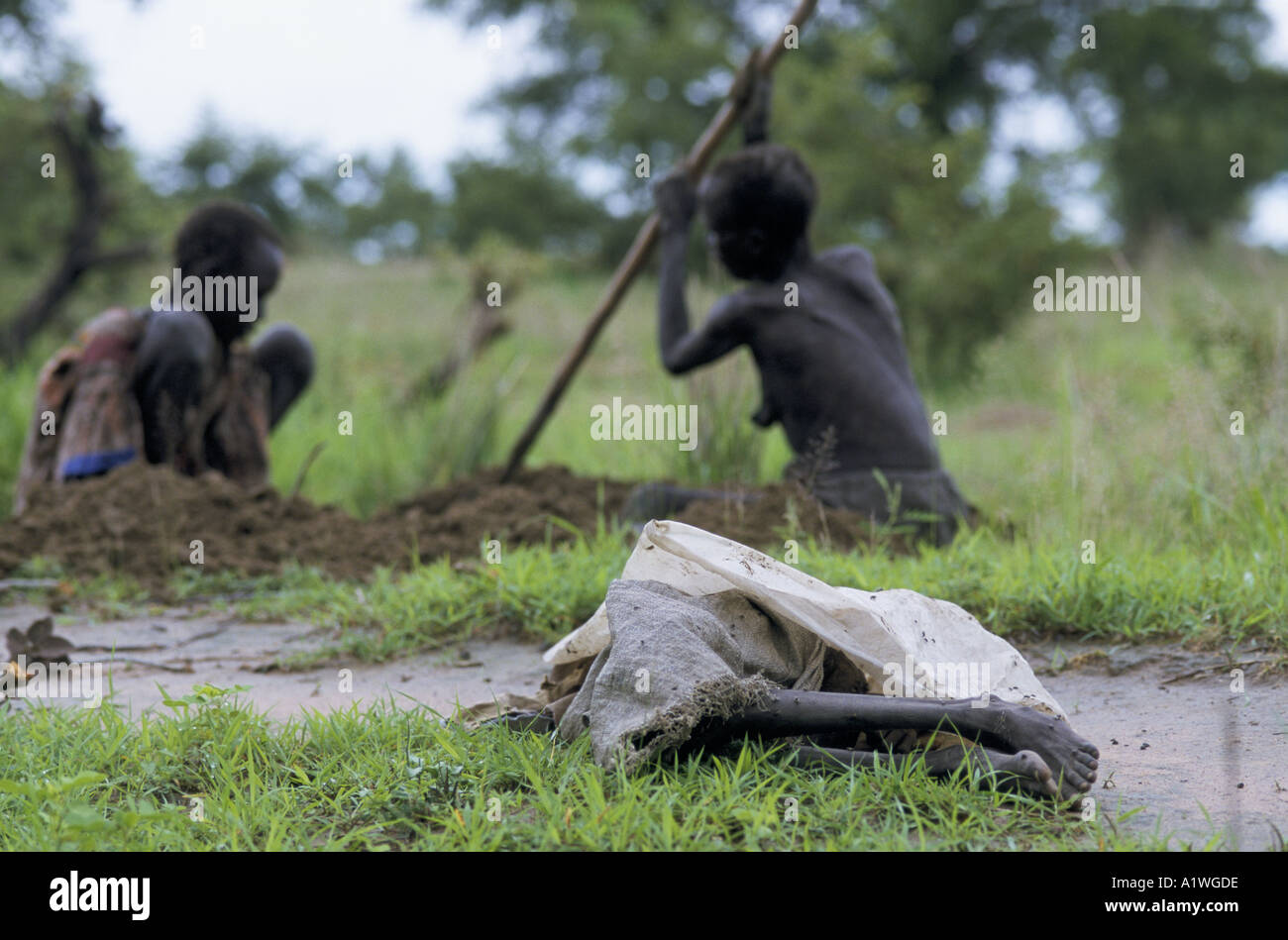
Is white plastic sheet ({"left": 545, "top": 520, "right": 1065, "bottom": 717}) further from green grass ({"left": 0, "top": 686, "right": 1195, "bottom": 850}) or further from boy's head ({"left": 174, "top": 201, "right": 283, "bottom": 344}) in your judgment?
boy's head ({"left": 174, "top": 201, "right": 283, "bottom": 344})

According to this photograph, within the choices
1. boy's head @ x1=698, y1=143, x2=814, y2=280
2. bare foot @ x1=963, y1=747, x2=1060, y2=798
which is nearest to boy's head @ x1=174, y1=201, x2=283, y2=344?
boy's head @ x1=698, y1=143, x2=814, y2=280

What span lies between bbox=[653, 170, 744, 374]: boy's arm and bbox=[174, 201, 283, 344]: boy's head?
5.75 feet

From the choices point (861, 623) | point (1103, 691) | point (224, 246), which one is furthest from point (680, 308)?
point (861, 623)

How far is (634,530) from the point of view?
4.48 m

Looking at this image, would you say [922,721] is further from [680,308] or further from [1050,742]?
[680,308]

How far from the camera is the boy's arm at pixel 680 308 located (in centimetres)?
473

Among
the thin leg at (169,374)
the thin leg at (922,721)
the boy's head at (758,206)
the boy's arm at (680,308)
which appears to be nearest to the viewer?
the thin leg at (922,721)

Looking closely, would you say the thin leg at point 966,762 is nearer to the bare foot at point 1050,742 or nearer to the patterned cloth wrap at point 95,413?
the bare foot at point 1050,742

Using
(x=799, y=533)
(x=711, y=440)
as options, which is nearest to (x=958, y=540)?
(x=799, y=533)

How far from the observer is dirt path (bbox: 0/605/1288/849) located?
232cm

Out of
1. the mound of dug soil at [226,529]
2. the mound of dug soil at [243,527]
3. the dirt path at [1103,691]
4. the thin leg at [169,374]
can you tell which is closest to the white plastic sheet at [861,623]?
the dirt path at [1103,691]

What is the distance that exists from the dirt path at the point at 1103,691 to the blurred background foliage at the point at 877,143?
4.69 m
